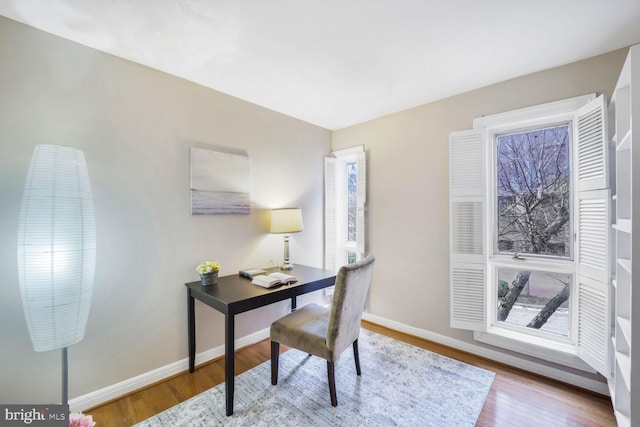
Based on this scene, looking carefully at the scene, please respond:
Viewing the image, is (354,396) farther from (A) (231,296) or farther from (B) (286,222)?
(B) (286,222)

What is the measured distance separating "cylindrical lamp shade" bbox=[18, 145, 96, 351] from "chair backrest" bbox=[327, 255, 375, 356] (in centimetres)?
145

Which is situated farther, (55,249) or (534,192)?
(534,192)

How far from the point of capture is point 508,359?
91.7 inches

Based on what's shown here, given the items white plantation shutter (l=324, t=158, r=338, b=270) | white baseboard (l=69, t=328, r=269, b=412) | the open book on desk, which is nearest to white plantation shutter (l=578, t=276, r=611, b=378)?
the open book on desk

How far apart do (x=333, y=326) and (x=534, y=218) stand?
2007 mm

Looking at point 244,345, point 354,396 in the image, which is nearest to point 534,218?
point 354,396

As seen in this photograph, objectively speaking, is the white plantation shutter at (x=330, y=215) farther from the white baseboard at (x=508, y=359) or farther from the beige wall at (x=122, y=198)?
the beige wall at (x=122, y=198)

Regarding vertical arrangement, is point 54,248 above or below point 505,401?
above

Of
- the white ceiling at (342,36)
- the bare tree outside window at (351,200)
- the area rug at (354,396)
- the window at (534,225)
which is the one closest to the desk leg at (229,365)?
the area rug at (354,396)

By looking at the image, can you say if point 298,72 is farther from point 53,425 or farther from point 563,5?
point 53,425

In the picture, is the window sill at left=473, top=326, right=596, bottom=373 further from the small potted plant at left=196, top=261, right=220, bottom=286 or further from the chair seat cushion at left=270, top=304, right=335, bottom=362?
the small potted plant at left=196, top=261, right=220, bottom=286

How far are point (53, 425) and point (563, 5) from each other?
11.0 feet

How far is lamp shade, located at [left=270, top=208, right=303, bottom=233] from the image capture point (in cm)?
270

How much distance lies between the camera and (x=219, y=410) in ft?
5.84
